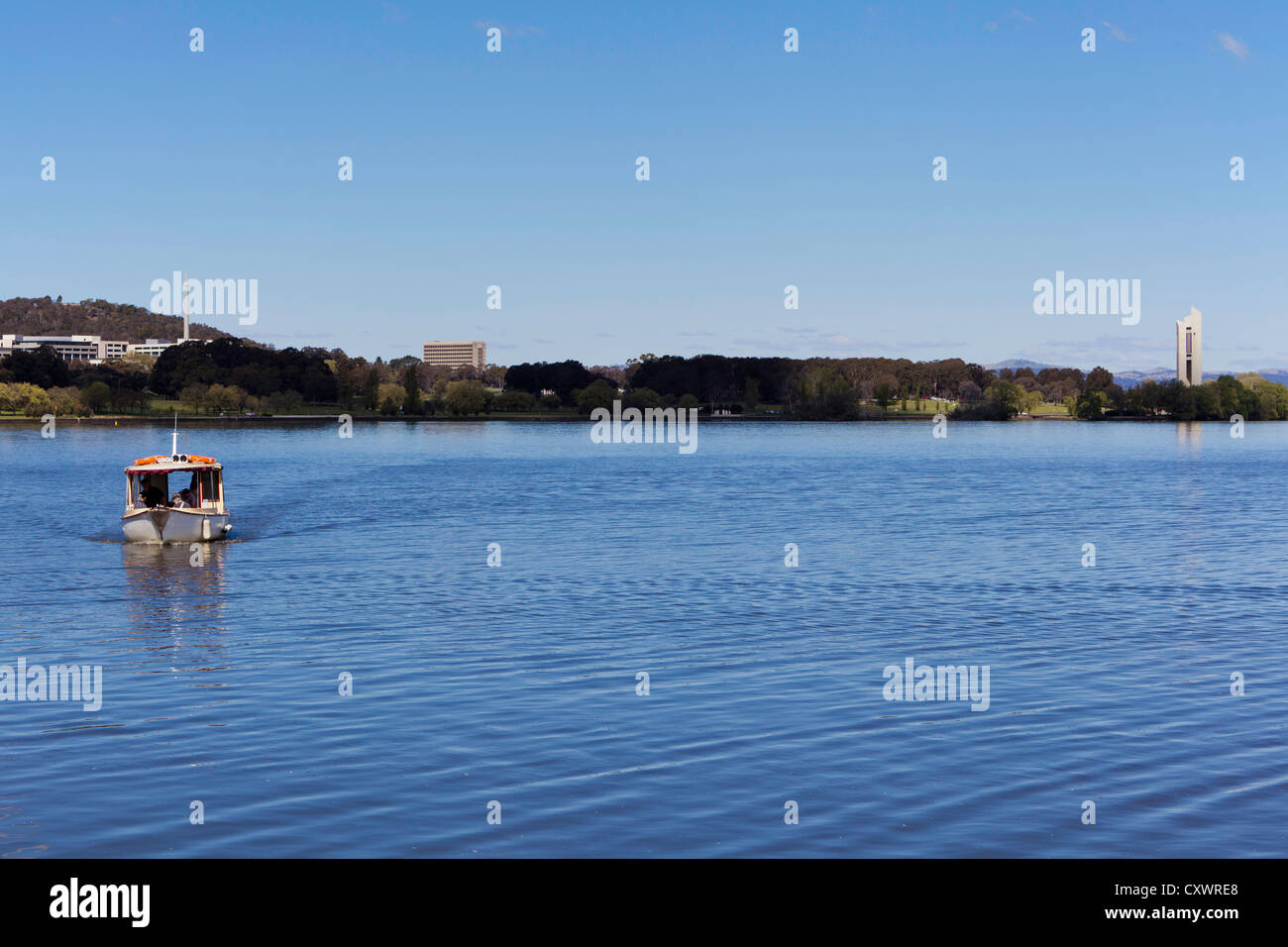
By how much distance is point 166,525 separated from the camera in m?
47.1

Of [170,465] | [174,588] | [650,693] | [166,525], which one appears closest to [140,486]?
[170,465]

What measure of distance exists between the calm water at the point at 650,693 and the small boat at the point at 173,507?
1.37 m

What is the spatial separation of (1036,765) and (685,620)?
1382 cm

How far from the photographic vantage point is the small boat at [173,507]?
47125 millimetres

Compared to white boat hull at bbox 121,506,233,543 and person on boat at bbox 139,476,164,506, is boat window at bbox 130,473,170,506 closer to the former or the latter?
person on boat at bbox 139,476,164,506

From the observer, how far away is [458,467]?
11681 cm

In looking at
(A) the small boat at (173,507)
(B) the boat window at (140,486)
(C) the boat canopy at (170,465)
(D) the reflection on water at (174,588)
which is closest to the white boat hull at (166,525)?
(A) the small boat at (173,507)

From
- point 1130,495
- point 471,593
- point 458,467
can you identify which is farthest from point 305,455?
point 471,593

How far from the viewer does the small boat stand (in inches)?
1855

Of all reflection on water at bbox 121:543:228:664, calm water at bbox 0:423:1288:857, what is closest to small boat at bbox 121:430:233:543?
reflection on water at bbox 121:543:228:664

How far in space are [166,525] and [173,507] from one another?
2.44 ft

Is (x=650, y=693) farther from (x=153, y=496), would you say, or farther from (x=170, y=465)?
(x=153, y=496)

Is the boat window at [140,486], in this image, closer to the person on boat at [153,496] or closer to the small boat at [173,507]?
the small boat at [173,507]

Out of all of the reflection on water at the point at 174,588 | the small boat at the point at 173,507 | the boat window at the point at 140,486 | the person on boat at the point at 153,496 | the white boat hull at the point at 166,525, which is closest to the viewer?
the reflection on water at the point at 174,588
